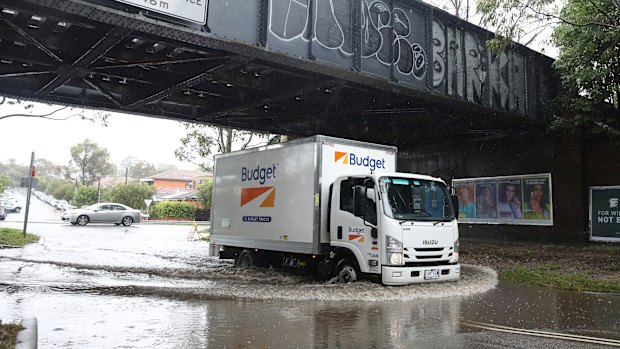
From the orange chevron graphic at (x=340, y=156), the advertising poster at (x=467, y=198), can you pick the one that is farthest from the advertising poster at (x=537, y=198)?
the orange chevron graphic at (x=340, y=156)

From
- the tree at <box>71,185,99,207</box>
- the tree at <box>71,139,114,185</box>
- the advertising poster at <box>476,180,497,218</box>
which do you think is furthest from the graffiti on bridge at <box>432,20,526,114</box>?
the tree at <box>71,139,114,185</box>

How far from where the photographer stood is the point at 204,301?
833cm

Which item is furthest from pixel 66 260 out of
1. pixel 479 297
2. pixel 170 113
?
pixel 479 297

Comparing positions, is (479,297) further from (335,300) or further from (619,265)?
(619,265)

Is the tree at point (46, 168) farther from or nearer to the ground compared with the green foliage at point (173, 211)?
farther from the ground

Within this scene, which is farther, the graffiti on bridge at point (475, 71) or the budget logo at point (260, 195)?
the graffiti on bridge at point (475, 71)

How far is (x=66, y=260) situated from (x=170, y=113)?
18.7 feet

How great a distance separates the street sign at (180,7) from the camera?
850cm

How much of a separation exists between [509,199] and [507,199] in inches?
3.1

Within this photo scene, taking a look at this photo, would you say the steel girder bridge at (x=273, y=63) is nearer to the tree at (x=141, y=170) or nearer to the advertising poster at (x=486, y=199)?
the advertising poster at (x=486, y=199)

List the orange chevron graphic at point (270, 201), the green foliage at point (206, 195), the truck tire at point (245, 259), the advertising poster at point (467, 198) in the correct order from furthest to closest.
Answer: the green foliage at point (206, 195) → the advertising poster at point (467, 198) → the truck tire at point (245, 259) → the orange chevron graphic at point (270, 201)

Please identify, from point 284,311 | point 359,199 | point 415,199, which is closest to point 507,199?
point 415,199

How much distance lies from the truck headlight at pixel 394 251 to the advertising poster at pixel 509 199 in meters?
10.4

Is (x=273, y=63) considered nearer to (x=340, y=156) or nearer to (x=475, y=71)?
(x=340, y=156)
